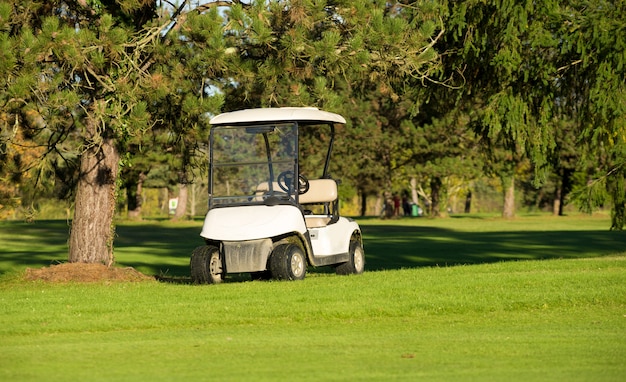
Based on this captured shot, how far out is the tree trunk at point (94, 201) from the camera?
1762 centimetres

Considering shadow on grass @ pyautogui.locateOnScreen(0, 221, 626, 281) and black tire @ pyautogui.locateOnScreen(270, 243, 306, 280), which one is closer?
black tire @ pyautogui.locateOnScreen(270, 243, 306, 280)

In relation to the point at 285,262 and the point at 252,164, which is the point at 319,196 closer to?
the point at 252,164

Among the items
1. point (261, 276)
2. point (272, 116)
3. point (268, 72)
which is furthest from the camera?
point (268, 72)

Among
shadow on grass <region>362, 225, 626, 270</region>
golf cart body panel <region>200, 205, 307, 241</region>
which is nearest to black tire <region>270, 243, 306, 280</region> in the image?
golf cart body panel <region>200, 205, 307, 241</region>

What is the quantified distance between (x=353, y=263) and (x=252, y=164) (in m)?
2.24

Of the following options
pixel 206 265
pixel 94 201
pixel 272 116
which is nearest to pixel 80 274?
pixel 94 201

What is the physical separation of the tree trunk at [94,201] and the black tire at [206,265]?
10.5 feet

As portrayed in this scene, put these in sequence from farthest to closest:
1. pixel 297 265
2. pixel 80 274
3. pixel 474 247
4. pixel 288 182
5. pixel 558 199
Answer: pixel 558 199
pixel 474 247
pixel 80 274
pixel 288 182
pixel 297 265

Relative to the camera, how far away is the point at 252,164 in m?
16.0

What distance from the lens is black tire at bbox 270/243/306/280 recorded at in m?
14.6

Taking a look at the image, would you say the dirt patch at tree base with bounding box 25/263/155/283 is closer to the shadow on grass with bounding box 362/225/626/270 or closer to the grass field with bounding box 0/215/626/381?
the grass field with bounding box 0/215/626/381

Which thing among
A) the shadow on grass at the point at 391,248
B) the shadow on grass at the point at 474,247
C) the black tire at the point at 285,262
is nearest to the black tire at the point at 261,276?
the black tire at the point at 285,262

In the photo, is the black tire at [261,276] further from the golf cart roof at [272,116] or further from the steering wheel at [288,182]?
the golf cart roof at [272,116]

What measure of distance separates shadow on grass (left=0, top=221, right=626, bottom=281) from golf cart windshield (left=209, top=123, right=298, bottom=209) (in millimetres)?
4566
